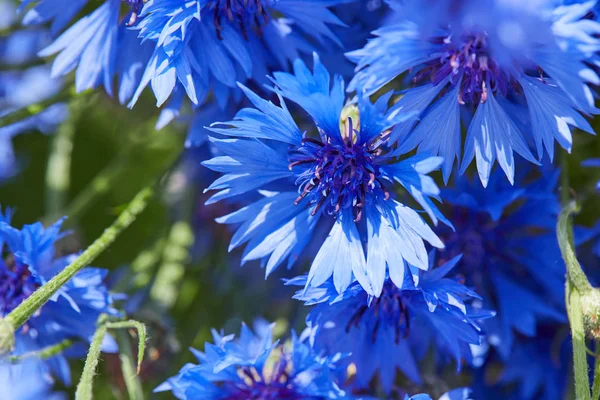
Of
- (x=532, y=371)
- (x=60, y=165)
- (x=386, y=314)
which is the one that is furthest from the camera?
(x=60, y=165)

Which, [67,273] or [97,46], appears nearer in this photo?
[67,273]

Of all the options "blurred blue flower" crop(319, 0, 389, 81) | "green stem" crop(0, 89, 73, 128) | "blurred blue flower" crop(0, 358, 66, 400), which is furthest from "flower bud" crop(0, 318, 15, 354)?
"blurred blue flower" crop(319, 0, 389, 81)

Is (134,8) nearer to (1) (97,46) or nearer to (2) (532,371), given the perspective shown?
(1) (97,46)

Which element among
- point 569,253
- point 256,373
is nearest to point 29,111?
point 256,373

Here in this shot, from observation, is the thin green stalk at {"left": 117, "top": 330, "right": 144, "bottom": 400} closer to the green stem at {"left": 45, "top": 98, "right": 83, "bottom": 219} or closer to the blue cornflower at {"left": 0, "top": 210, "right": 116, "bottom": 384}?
the blue cornflower at {"left": 0, "top": 210, "right": 116, "bottom": 384}

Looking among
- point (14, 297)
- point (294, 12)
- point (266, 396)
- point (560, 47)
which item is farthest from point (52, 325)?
point (560, 47)

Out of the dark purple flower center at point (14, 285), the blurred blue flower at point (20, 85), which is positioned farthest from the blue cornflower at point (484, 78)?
the blurred blue flower at point (20, 85)
